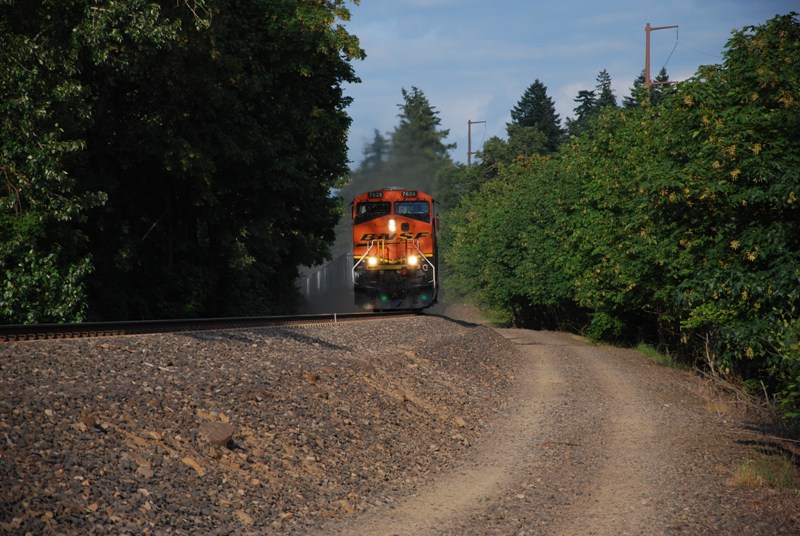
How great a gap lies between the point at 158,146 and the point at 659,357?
1964 cm

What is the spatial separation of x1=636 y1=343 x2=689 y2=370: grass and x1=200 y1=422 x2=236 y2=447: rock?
22.6 meters

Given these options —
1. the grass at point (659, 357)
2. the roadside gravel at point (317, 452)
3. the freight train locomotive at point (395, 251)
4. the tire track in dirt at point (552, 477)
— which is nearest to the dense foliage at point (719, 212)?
the grass at point (659, 357)

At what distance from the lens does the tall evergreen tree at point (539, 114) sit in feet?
349

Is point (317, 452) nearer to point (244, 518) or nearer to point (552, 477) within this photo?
point (244, 518)

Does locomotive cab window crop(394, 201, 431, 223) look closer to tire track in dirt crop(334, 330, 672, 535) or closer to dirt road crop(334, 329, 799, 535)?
dirt road crop(334, 329, 799, 535)

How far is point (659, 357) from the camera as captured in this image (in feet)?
106

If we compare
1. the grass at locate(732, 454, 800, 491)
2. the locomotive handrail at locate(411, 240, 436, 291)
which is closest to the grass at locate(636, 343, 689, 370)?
the locomotive handrail at locate(411, 240, 436, 291)

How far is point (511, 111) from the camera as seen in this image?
11344cm

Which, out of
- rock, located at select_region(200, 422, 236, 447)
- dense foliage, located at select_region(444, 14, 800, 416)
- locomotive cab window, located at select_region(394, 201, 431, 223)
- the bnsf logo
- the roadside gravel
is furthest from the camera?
locomotive cab window, located at select_region(394, 201, 431, 223)

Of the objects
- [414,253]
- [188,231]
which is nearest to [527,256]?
[414,253]

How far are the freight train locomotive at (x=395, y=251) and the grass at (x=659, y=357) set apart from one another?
868cm

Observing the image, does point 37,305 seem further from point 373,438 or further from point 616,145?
point 616,145

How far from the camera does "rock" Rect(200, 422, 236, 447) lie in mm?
9633

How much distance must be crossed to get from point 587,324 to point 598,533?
132 feet
